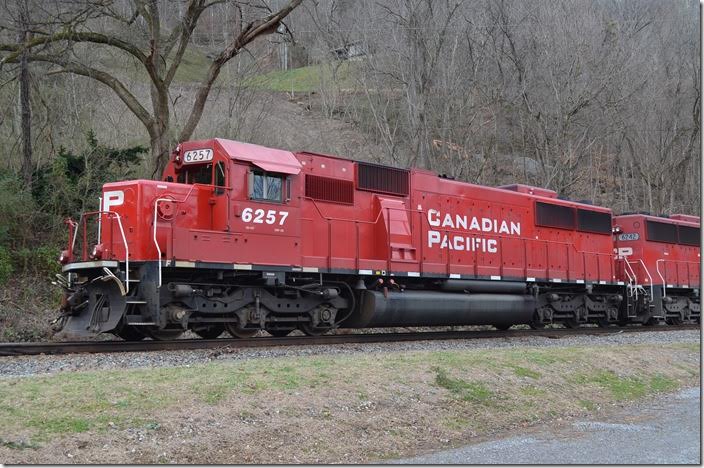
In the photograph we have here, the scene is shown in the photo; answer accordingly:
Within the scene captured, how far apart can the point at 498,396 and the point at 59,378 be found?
18.0 ft

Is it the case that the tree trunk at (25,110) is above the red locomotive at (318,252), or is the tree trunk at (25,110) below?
above

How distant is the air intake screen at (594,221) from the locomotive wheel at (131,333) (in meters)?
14.1

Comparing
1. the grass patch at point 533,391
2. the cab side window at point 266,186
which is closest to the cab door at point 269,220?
the cab side window at point 266,186

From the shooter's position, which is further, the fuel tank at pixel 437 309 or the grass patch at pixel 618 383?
the fuel tank at pixel 437 309

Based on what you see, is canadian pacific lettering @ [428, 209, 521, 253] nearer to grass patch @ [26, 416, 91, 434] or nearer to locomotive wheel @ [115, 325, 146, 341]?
locomotive wheel @ [115, 325, 146, 341]

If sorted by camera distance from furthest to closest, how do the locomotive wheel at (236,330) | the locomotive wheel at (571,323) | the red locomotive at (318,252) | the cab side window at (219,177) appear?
the locomotive wheel at (571,323)
the locomotive wheel at (236,330)
the cab side window at (219,177)
the red locomotive at (318,252)

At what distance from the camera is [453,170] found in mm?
28609

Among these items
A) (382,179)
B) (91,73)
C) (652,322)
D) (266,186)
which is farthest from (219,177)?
(652,322)

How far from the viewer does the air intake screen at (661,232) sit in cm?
2406

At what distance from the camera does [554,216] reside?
20.8 meters

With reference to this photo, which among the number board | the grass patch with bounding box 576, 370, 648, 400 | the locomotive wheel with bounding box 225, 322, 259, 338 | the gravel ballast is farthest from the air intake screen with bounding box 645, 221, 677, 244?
the number board

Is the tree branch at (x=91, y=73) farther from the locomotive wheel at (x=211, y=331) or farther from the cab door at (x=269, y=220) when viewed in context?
the locomotive wheel at (x=211, y=331)

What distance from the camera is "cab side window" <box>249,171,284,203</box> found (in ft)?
44.1

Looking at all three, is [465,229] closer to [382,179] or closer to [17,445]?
[382,179]
